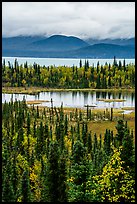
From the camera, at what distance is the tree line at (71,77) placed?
450 ft

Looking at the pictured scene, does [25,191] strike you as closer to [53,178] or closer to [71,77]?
[53,178]

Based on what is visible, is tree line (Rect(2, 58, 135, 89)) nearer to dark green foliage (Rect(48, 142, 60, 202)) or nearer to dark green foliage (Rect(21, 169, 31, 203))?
dark green foliage (Rect(21, 169, 31, 203))

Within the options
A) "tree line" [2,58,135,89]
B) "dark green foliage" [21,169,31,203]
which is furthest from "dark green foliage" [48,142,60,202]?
"tree line" [2,58,135,89]

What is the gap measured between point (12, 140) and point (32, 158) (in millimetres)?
7198

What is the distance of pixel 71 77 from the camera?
146 m

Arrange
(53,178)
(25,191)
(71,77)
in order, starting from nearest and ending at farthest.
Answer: (53,178) → (25,191) → (71,77)

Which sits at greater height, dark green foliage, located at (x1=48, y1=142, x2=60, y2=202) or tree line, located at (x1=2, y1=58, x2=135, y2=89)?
tree line, located at (x1=2, y1=58, x2=135, y2=89)

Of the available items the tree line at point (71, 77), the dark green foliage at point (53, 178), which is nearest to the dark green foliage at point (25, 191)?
the dark green foliage at point (53, 178)

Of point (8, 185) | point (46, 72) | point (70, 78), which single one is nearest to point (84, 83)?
point (70, 78)

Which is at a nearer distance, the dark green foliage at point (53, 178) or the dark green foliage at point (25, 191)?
the dark green foliage at point (53, 178)

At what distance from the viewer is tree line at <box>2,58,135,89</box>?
13725 centimetres

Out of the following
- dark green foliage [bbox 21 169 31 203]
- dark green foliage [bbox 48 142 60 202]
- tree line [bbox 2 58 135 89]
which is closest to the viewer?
dark green foliage [bbox 48 142 60 202]

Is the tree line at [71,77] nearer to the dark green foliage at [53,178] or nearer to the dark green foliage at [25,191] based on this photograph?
the dark green foliage at [25,191]

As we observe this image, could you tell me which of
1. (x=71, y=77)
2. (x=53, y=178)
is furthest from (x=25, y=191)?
(x=71, y=77)
